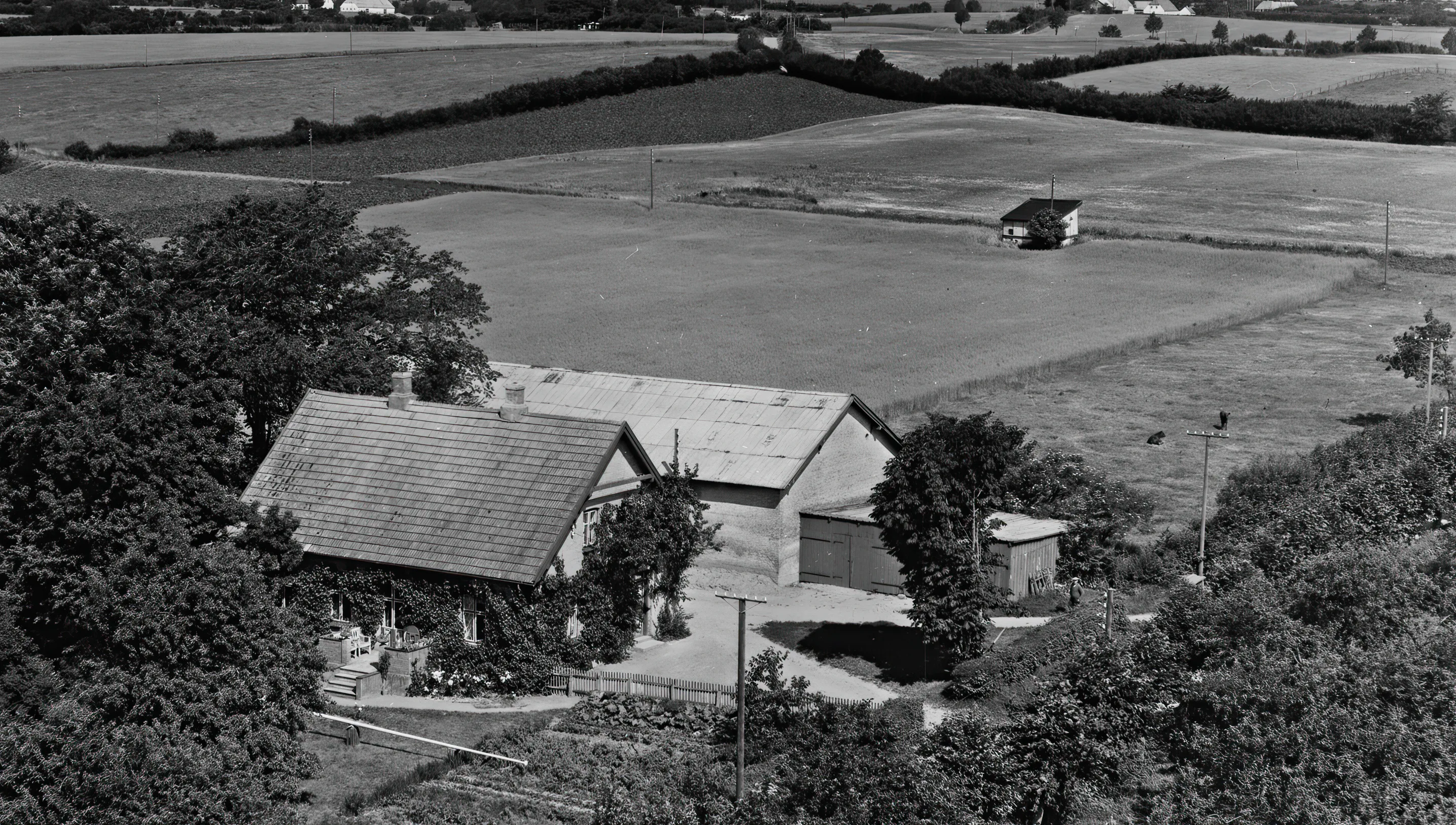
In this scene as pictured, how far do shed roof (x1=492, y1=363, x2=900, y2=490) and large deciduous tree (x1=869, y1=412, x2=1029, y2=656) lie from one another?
250 inches

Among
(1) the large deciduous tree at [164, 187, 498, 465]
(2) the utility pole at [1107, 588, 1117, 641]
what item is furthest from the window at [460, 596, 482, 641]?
(2) the utility pole at [1107, 588, 1117, 641]

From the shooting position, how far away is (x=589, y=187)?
11025 cm

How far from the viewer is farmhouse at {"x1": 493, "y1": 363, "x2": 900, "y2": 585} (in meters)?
44.4

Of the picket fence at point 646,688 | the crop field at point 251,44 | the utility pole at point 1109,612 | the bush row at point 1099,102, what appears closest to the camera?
the picket fence at point 646,688

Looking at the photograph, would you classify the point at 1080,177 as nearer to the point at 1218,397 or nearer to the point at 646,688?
the point at 1218,397

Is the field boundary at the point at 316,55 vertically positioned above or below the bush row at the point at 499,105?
above

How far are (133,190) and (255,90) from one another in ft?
108

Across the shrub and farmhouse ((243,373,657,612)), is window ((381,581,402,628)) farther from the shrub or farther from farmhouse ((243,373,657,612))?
the shrub

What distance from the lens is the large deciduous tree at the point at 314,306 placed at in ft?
149

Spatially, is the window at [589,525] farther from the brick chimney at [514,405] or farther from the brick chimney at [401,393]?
the brick chimney at [401,393]

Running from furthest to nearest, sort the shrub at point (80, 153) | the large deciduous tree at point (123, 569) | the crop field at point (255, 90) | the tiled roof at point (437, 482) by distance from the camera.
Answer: the crop field at point (255, 90), the shrub at point (80, 153), the tiled roof at point (437, 482), the large deciduous tree at point (123, 569)

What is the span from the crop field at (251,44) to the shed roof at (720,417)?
316 ft

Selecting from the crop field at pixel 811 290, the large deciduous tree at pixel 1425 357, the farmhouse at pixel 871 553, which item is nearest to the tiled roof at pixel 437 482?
the farmhouse at pixel 871 553

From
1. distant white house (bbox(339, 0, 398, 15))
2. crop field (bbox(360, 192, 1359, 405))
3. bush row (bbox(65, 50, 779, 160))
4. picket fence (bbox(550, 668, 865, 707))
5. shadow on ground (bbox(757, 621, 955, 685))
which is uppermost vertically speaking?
distant white house (bbox(339, 0, 398, 15))
